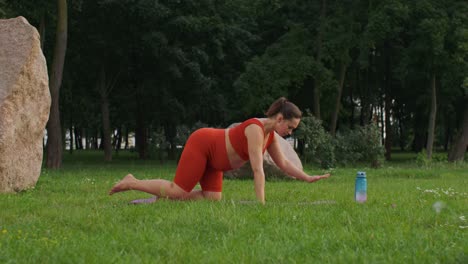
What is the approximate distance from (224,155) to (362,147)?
1508 centimetres

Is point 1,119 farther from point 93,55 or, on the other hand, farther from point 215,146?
point 93,55

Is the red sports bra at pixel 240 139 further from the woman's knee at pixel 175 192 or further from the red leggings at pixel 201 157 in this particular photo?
the woman's knee at pixel 175 192

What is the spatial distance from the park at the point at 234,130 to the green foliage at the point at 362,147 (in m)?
0.07

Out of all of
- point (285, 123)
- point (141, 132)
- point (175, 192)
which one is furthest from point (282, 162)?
point (141, 132)

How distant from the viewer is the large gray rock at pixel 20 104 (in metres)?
10.1

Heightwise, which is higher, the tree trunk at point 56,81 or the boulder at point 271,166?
the tree trunk at point 56,81

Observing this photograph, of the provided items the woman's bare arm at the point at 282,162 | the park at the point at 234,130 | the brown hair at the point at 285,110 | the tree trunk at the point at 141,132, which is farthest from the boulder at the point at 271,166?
the tree trunk at the point at 141,132

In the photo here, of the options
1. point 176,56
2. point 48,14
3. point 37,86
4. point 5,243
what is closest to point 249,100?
point 176,56

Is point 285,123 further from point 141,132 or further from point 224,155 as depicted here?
point 141,132

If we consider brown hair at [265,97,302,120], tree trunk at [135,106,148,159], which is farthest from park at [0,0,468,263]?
tree trunk at [135,106,148,159]

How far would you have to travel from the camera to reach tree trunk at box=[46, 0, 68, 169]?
2047 cm

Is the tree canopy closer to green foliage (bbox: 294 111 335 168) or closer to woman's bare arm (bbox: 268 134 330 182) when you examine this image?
green foliage (bbox: 294 111 335 168)

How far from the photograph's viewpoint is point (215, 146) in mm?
8375

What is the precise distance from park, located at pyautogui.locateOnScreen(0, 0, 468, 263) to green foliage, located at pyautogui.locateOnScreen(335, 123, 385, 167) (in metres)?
0.07
